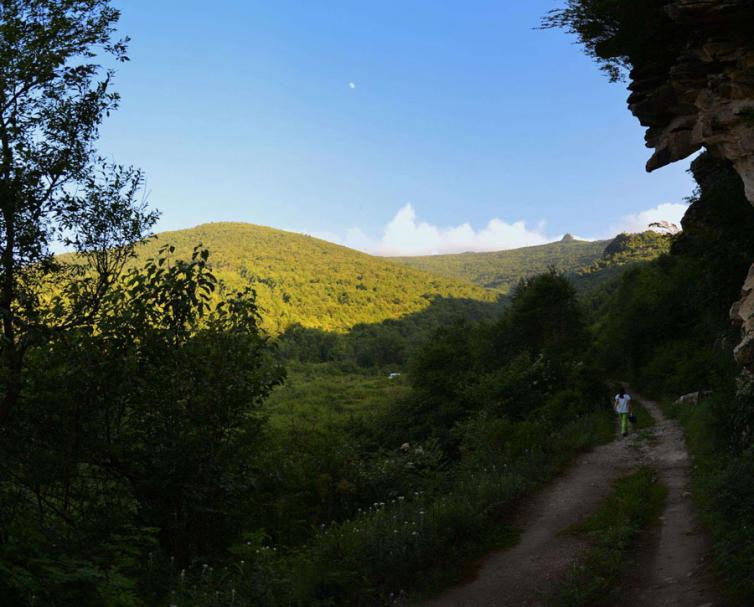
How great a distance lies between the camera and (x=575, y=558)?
24.1 feet

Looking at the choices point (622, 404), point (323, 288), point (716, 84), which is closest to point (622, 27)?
point (716, 84)

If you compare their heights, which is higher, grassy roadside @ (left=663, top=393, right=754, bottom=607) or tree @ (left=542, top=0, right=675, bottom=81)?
tree @ (left=542, top=0, right=675, bottom=81)

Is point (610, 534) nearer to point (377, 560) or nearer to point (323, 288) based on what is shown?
point (377, 560)

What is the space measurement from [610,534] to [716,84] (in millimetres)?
9165

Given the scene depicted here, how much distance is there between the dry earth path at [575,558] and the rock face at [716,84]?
11.1 feet

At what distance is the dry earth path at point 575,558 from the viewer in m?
6.24

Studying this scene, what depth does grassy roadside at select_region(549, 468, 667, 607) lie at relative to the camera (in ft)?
20.1

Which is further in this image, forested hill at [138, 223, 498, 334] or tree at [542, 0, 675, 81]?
forested hill at [138, 223, 498, 334]

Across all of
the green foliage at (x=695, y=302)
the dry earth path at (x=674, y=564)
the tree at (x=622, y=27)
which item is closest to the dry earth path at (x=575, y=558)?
the dry earth path at (x=674, y=564)

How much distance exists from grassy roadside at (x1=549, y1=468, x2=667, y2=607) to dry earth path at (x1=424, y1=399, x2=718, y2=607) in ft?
0.57

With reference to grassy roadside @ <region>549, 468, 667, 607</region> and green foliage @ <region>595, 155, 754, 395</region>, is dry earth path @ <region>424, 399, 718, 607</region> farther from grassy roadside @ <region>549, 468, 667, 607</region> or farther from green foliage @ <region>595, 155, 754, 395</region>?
green foliage @ <region>595, 155, 754, 395</region>

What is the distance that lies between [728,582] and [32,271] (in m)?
8.77

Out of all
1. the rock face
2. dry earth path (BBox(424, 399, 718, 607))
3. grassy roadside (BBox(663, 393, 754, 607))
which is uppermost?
the rock face

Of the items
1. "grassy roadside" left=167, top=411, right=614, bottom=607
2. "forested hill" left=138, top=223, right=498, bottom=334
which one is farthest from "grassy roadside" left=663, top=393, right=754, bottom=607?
"forested hill" left=138, top=223, right=498, bottom=334
